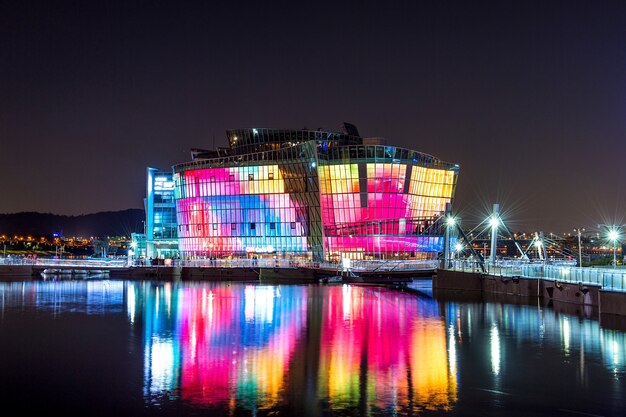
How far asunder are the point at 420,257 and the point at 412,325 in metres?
75.6

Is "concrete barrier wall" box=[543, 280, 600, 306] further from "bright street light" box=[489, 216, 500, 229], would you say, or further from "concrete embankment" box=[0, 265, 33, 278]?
"concrete embankment" box=[0, 265, 33, 278]

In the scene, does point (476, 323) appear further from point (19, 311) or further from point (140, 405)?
point (19, 311)

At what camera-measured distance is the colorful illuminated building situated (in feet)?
382

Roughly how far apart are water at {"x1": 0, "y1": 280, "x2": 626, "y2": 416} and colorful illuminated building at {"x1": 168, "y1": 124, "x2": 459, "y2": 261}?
65309 millimetres

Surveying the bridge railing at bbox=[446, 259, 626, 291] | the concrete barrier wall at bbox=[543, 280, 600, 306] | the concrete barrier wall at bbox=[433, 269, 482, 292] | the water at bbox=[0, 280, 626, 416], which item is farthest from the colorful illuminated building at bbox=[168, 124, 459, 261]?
the water at bbox=[0, 280, 626, 416]

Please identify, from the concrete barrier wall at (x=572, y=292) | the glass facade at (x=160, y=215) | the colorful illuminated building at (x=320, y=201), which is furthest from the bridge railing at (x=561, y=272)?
the glass facade at (x=160, y=215)

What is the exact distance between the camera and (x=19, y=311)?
162ft

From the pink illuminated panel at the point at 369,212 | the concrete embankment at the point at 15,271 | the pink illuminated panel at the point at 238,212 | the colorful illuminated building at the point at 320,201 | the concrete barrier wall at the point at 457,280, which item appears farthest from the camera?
the pink illuminated panel at the point at 238,212

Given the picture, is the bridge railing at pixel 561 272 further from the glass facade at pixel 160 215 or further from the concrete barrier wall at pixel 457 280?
the glass facade at pixel 160 215

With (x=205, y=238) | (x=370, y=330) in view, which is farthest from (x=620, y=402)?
(x=205, y=238)

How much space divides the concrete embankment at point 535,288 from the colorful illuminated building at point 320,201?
4358 centimetres

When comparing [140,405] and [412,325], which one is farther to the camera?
[412,325]

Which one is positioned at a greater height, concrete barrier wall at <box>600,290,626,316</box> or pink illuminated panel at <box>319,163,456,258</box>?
pink illuminated panel at <box>319,163,456,258</box>

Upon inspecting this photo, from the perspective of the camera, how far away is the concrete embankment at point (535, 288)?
4016 cm
